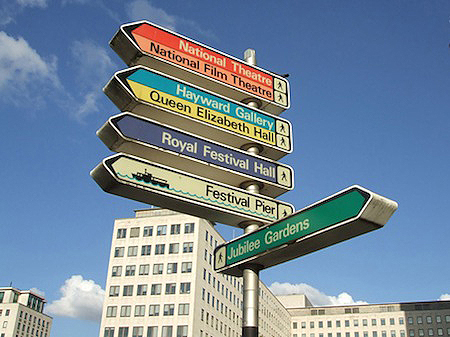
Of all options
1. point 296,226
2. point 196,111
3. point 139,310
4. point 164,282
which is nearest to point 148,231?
point 164,282

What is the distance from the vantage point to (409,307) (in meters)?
149

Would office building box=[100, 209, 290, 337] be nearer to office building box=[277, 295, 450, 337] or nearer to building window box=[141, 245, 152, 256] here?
building window box=[141, 245, 152, 256]

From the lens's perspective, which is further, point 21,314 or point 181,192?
point 21,314

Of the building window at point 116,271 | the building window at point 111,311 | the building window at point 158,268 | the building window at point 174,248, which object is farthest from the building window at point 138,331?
the building window at point 174,248

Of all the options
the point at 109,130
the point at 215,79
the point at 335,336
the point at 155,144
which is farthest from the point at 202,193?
the point at 335,336

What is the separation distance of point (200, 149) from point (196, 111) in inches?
36.2

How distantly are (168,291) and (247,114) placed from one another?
258ft

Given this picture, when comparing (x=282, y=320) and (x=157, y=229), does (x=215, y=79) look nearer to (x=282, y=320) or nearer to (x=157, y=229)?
(x=157, y=229)

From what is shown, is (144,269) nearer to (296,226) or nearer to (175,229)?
(175,229)

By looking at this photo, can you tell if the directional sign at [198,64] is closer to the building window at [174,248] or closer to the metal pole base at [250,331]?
the metal pole base at [250,331]

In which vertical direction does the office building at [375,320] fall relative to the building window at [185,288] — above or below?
above

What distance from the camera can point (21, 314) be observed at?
16138 centimetres

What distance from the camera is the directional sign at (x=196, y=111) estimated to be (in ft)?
31.1

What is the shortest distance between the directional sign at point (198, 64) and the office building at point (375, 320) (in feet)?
491
